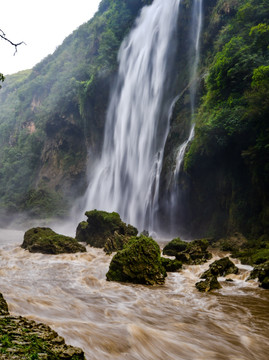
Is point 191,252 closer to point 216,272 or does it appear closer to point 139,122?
point 216,272

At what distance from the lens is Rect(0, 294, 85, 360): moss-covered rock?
2055mm

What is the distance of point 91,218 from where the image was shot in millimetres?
15406

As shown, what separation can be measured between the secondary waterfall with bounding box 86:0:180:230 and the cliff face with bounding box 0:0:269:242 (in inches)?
51.9

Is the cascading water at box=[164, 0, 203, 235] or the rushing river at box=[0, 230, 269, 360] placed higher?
the cascading water at box=[164, 0, 203, 235]

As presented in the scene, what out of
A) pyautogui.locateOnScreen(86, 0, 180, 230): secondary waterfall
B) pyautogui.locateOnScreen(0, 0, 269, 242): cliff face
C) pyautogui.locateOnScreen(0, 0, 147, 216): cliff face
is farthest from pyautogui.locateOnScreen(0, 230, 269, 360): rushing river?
pyautogui.locateOnScreen(0, 0, 147, 216): cliff face

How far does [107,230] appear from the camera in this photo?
14.5 meters

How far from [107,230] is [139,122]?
15516mm

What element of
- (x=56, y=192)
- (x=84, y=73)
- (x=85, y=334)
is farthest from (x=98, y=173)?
(x=85, y=334)

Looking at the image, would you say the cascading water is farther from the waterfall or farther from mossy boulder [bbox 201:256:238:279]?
mossy boulder [bbox 201:256:238:279]

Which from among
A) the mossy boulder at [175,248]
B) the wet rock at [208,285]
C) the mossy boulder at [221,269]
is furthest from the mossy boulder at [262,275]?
the mossy boulder at [175,248]

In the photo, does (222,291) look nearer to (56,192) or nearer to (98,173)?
(98,173)

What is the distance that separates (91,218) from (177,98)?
14.1m

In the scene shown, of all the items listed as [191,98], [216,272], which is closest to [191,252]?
[216,272]

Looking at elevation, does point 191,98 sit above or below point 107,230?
above
